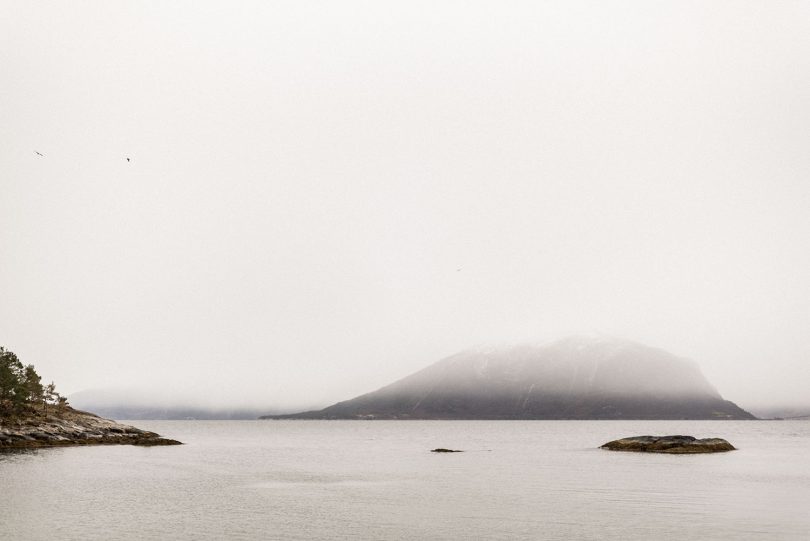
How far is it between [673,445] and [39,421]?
146m

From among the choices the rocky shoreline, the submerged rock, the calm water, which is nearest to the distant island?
the rocky shoreline

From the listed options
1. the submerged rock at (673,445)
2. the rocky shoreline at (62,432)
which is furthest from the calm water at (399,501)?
the rocky shoreline at (62,432)

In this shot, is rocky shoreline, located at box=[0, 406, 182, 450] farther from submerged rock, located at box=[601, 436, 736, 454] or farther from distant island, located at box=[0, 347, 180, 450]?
submerged rock, located at box=[601, 436, 736, 454]

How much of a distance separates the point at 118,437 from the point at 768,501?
6244 inches

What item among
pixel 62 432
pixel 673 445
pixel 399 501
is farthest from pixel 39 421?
pixel 673 445

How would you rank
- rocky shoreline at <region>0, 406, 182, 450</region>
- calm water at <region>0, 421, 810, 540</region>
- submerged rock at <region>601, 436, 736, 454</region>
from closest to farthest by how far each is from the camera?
calm water at <region>0, 421, 810, 540</region> < rocky shoreline at <region>0, 406, 182, 450</region> < submerged rock at <region>601, 436, 736, 454</region>

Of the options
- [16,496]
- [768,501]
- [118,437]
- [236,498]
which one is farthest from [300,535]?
[118,437]

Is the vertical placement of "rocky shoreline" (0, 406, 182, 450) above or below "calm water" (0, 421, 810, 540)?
above

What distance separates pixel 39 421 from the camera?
146875mm

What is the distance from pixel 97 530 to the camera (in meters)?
43.0

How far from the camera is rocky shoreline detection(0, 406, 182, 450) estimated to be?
134 metres

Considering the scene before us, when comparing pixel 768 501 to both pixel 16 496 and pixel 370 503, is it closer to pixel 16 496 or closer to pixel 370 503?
pixel 370 503

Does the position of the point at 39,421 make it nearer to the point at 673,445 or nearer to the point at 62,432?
the point at 62,432

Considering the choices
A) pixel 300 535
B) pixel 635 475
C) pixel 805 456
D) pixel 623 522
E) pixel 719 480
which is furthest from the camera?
pixel 805 456
